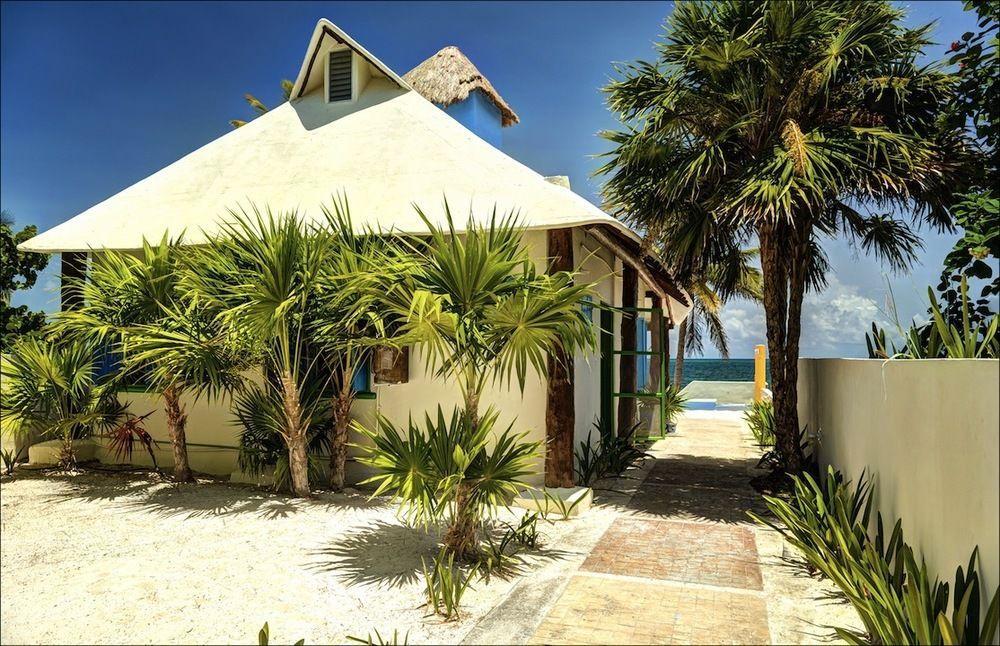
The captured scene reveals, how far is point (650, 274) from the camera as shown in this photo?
11.3m

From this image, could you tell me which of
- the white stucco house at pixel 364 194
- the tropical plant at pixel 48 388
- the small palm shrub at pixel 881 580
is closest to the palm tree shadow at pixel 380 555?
the white stucco house at pixel 364 194

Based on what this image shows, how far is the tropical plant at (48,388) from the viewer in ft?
31.7

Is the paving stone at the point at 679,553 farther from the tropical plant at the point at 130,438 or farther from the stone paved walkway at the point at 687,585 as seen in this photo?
the tropical plant at the point at 130,438

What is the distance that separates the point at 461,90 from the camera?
46.9ft

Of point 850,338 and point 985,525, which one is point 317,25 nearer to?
point 850,338

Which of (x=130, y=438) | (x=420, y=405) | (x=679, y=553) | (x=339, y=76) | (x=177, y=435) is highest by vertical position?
(x=339, y=76)

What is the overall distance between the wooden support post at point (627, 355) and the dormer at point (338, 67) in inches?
203

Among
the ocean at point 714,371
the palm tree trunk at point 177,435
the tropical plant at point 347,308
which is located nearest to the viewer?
the tropical plant at point 347,308

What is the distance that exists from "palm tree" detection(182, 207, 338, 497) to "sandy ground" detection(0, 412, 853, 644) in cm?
113

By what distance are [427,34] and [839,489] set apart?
12704mm

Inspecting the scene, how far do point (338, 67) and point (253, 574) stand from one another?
889 centimetres

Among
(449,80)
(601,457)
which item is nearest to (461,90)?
(449,80)

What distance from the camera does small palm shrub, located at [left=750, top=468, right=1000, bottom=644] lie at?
12.0 ft

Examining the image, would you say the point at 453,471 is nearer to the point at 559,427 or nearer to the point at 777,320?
the point at 559,427
